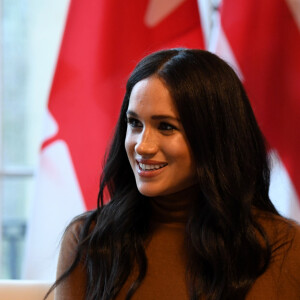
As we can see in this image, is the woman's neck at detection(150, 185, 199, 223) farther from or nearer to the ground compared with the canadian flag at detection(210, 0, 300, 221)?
nearer to the ground

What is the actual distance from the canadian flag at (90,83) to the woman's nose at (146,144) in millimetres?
683

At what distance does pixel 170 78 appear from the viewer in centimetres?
130

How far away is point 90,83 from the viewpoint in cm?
198

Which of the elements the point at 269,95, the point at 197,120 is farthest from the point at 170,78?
the point at 269,95

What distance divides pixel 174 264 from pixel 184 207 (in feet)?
0.48

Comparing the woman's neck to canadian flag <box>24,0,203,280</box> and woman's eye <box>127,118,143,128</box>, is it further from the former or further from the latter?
canadian flag <box>24,0,203,280</box>

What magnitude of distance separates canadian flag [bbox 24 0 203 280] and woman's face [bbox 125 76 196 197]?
642 millimetres

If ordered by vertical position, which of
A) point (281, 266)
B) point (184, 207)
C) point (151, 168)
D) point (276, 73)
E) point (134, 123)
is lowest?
point (281, 266)

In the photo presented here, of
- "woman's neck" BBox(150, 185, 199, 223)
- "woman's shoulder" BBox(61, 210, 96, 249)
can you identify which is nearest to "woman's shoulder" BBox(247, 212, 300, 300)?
"woman's neck" BBox(150, 185, 199, 223)

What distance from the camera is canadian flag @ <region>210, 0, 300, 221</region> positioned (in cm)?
184

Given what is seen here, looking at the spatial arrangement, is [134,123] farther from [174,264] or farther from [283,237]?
[283,237]

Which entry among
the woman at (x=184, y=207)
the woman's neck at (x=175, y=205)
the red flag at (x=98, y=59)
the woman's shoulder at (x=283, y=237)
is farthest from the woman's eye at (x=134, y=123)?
the red flag at (x=98, y=59)

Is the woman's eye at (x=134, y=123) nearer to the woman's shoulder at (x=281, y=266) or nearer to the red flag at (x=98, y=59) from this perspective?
the woman's shoulder at (x=281, y=266)

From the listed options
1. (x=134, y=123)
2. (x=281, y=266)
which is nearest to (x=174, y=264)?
(x=281, y=266)
